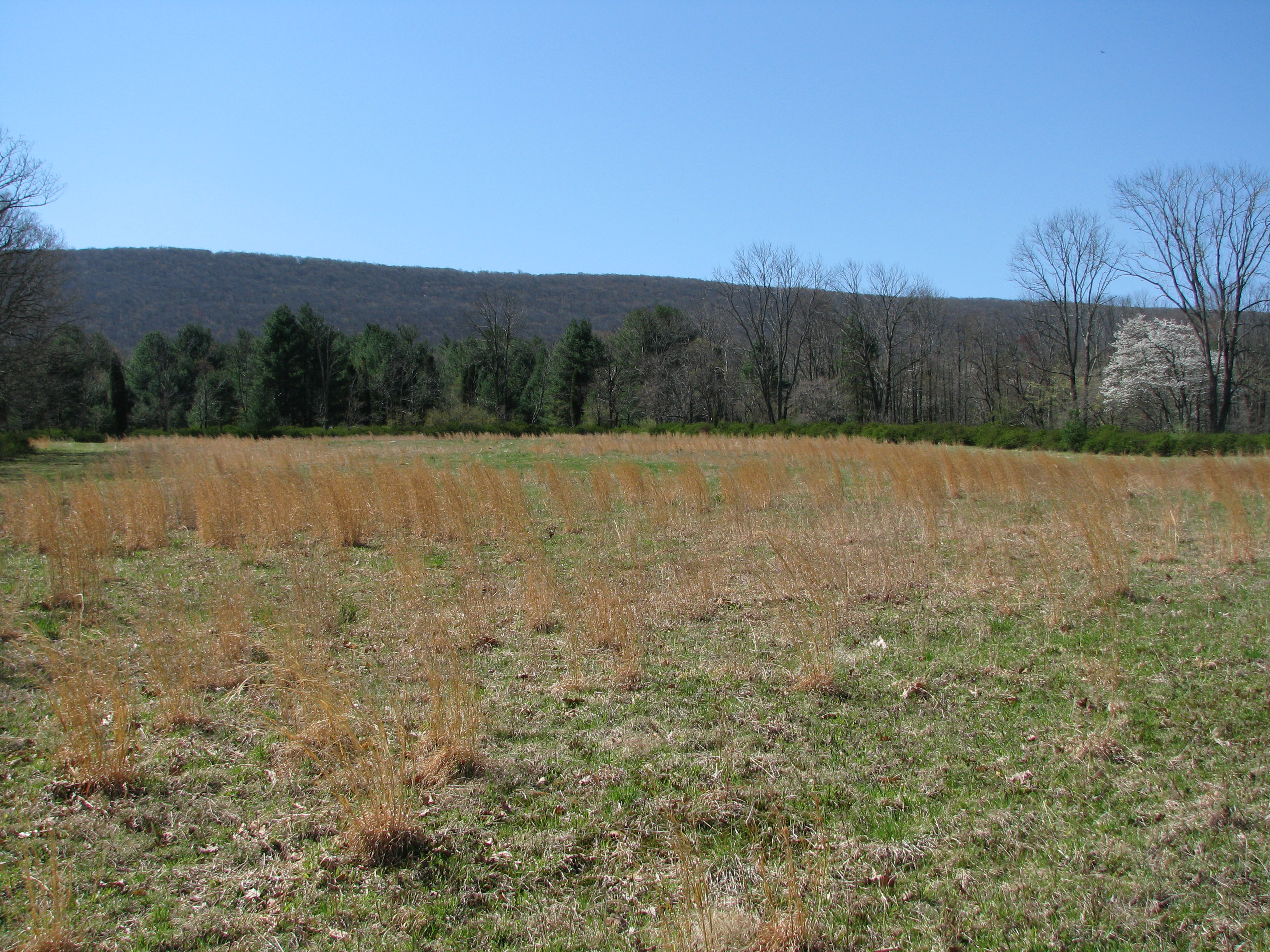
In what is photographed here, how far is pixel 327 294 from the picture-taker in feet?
279

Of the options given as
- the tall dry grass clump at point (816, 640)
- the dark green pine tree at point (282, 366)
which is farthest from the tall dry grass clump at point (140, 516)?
the dark green pine tree at point (282, 366)

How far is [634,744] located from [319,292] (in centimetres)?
9152

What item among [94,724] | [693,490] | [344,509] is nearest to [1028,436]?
[693,490]

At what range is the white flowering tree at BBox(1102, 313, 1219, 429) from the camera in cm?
4041

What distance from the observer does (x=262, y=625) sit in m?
5.52

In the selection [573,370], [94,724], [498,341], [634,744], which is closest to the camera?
Answer: [94,724]

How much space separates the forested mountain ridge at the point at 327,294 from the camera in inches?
2884

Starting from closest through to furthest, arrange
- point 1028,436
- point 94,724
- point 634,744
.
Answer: point 94,724
point 634,744
point 1028,436

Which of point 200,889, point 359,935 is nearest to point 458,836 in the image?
point 359,935

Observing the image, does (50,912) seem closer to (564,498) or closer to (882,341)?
(564,498)

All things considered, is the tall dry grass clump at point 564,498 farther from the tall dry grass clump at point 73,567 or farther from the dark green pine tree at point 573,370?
the dark green pine tree at point 573,370

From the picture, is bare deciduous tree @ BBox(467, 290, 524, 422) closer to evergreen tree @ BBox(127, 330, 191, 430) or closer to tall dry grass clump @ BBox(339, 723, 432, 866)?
evergreen tree @ BBox(127, 330, 191, 430)

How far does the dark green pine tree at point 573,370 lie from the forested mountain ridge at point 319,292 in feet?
57.3

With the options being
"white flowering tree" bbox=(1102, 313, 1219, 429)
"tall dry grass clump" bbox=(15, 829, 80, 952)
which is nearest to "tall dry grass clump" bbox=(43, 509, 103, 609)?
"tall dry grass clump" bbox=(15, 829, 80, 952)
